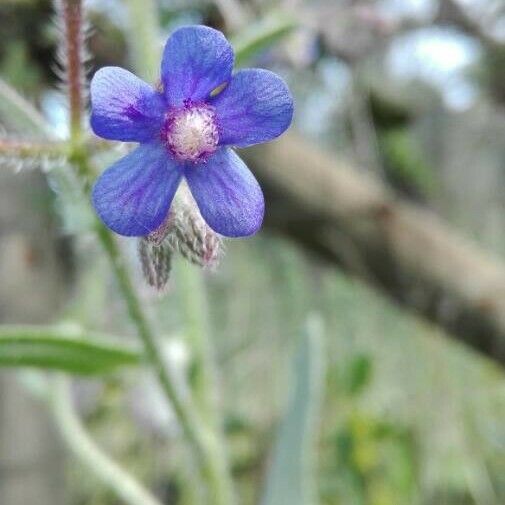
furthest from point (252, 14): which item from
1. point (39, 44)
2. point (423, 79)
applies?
point (423, 79)

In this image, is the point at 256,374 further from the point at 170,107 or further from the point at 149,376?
Answer: the point at 170,107

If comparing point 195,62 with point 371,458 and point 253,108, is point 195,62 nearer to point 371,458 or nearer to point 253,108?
point 253,108

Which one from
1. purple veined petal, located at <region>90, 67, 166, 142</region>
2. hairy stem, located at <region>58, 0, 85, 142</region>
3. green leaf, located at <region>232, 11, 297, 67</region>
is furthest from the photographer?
green leaf, located at <region>232, 11, 297, 67</region>

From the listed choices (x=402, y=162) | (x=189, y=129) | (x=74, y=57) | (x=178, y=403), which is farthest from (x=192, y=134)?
(x=402, y=162)

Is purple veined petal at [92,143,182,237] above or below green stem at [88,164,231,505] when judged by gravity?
above

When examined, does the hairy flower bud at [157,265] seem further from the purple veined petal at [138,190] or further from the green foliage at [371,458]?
the green foliage at [371,458]

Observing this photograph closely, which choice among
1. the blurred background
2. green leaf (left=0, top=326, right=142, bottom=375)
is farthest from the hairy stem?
the blurred background

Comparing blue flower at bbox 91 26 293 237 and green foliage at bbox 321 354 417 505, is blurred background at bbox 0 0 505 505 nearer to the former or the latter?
green foliage at bbox 321 354 417 505

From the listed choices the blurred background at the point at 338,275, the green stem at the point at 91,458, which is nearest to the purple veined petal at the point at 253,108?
the blurred background at the point at 338,275

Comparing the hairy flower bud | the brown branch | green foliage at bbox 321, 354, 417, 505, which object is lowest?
green foliage at bbox 321, 354, 417, 505
